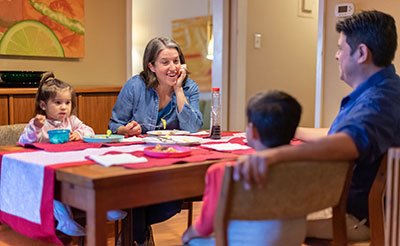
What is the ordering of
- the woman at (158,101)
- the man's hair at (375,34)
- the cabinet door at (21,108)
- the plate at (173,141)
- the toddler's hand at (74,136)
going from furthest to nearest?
the cabinet door at (21,108) → the woman at (158,101) → the toddler's hand at (74,136) → the plate at (173,141) → the man's hair at (375,34)

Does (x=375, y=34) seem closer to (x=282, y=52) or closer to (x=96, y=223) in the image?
(x=96, y=223)

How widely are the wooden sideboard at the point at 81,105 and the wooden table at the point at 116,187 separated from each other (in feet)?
5.73

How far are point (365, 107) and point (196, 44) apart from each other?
4.61 meters

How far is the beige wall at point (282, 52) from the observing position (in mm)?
4492

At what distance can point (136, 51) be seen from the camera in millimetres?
6785

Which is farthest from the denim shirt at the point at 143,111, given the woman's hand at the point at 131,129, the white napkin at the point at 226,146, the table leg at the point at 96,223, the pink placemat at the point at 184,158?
the table leg at the point at 96,223

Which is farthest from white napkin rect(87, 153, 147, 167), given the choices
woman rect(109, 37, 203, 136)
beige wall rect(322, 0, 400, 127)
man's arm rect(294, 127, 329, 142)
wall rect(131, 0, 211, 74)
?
wall rect(131, 0, 211, 74)

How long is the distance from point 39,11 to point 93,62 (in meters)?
0.61

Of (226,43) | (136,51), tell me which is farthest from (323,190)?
(136,51)

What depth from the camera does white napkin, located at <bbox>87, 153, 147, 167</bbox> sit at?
1569 mm

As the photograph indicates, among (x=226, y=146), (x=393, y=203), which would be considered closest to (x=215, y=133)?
(x=226, y=146)

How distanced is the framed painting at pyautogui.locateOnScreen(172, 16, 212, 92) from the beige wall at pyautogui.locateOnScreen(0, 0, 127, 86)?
193 cm

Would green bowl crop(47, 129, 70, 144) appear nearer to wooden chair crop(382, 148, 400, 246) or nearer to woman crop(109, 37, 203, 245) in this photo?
woman crop(109, 37, 203, 245)

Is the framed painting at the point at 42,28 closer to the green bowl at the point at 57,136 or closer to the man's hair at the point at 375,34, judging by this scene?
the green bowl at the point at 57,136
